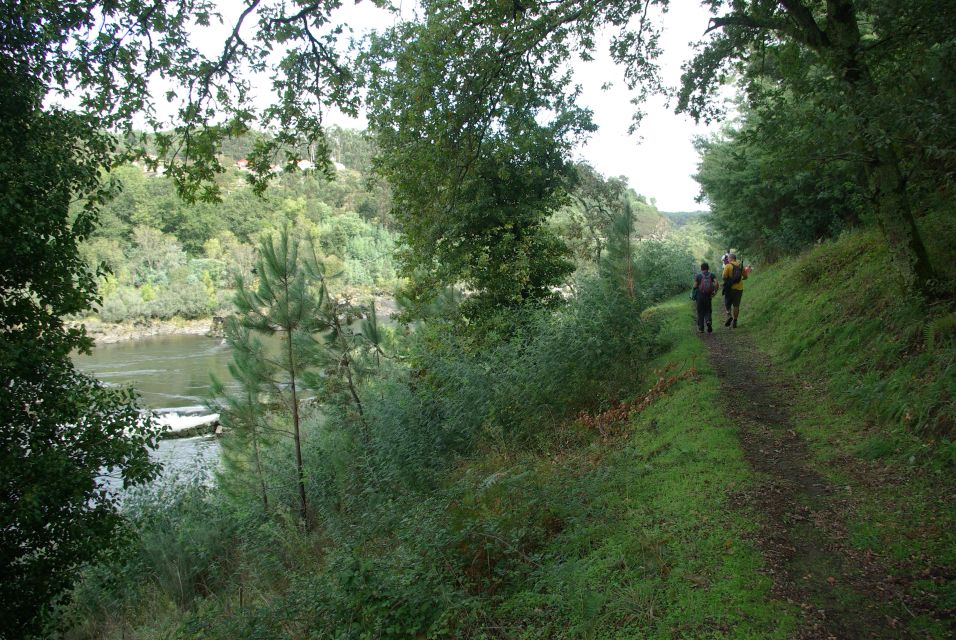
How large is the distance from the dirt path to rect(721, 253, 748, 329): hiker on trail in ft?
21.2

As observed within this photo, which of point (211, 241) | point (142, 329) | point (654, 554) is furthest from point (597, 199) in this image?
point (211, 241)

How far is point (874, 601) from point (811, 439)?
2.92m

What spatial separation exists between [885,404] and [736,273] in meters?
7.27

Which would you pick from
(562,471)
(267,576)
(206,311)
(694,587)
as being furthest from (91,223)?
(206,311)

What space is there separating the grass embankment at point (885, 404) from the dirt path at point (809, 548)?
4.5 inches

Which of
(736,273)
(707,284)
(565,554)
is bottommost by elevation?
(565,554)

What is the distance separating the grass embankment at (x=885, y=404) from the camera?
12.7 feet

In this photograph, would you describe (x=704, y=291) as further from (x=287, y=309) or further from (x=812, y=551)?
(x=812, y=551)

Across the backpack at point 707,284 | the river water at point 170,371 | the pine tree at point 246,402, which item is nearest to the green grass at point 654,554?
the backpack at point 707,284

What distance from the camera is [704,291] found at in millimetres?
12422

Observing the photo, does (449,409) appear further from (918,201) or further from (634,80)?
(918,201)

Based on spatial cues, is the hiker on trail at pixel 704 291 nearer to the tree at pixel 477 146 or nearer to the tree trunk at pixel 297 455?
the tree at pixel 477 146

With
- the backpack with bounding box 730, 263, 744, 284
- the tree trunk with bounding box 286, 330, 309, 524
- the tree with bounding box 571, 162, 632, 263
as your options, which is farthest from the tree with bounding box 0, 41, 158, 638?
the tree with bounding box 571, 162, 632, 263

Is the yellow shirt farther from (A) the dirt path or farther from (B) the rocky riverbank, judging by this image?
(B) the rocky riverbank
